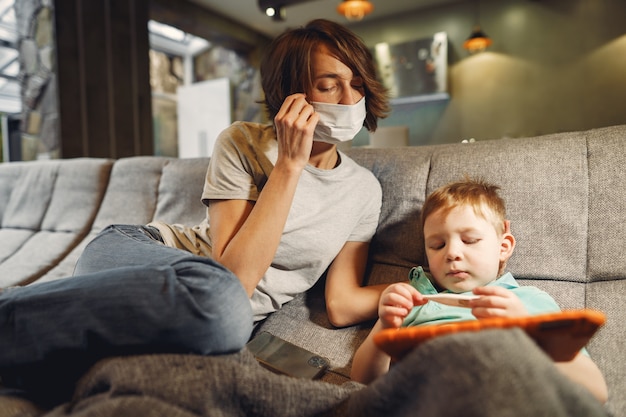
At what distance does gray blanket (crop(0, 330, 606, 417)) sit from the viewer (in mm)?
499

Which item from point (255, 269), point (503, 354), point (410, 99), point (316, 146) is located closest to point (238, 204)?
point (255, 269)

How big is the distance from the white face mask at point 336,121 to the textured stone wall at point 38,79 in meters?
3.12

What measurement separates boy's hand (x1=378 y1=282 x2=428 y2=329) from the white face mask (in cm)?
55

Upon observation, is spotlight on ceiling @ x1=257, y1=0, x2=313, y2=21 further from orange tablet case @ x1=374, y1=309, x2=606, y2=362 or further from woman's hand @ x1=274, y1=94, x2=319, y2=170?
orange tablet case @ x1=374, y1=309, x2=606, y2=362

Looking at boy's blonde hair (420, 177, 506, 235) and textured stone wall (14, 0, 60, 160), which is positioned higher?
textured stone wall (14, 0, 60, 160)

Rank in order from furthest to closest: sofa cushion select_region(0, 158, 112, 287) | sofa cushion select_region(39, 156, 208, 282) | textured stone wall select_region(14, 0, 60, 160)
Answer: textured stone wall select_region(14, 0, 60, 160), sofa cushion select_region(0, 158, 112, 287), sofa cushion select_region(39, 156, 208, 282)

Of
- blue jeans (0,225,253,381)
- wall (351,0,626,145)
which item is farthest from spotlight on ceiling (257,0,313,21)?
blue jeans (0,225,253,381)

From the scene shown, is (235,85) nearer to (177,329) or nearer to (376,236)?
(376,236)

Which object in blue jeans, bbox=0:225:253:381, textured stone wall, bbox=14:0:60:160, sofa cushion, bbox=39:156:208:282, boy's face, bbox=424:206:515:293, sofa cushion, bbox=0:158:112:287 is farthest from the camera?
textured stone wall, bbox=14:0:60:160

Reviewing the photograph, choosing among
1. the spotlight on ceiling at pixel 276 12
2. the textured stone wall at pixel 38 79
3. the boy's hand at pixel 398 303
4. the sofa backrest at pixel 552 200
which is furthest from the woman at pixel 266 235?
the spotlight on ceiling at pixel 276 12

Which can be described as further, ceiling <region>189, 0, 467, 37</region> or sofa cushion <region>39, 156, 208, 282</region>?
ceiling <region>189, 0, 467, 37</region>

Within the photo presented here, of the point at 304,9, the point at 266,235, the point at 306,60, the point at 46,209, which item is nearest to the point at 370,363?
the point at 266,235

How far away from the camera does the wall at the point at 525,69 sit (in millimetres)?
4379

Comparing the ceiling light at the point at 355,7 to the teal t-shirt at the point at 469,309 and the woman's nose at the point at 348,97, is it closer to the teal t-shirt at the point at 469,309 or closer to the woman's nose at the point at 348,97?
the woman's nose at the point at 348,97
